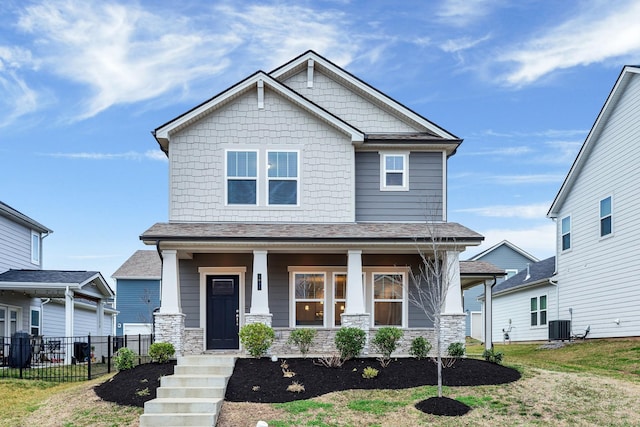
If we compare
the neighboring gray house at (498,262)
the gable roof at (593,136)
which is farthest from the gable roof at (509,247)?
the gable roof at (593,136)

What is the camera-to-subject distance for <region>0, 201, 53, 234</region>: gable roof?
24375 mm

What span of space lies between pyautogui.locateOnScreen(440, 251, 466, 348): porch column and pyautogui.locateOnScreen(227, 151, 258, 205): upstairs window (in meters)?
5.72

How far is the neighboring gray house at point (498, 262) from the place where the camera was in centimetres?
4259

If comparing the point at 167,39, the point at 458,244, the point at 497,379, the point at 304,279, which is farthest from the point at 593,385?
the point at 167,39

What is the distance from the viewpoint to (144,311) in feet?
130

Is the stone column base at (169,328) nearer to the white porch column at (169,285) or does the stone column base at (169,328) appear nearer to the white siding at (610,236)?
the white porch column at (169,285)

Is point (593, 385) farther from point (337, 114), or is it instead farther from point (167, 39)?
point (167, 39)

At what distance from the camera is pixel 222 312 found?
1795cm

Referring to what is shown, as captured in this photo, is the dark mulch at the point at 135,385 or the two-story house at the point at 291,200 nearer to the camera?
the dark mulch at the point at 135,385

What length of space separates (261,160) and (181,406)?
25.8 feet

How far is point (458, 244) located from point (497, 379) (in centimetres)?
379

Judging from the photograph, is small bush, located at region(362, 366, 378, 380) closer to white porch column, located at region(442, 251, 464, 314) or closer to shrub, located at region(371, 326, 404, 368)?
shrub, located at region(371, 326, 404, 368)

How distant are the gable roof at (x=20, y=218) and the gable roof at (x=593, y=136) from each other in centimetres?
2262

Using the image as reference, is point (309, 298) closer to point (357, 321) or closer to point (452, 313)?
point (357, 321)
